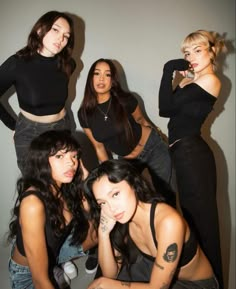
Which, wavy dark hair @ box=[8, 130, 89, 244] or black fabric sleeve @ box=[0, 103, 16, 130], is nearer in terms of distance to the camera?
wavy dark hair @ box=[8, 130, 89, 244]

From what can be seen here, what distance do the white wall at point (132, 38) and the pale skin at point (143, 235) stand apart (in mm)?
879

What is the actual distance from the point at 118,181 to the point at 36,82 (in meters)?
0.83

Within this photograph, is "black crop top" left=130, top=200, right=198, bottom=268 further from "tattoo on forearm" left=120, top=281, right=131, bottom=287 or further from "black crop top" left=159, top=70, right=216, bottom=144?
"black crop top" left=159, top=70, right=216, bottom=144

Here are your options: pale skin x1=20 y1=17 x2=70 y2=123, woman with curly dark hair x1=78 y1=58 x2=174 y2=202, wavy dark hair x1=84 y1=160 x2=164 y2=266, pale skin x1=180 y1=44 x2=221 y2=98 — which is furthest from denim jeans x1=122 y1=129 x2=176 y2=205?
pale skin x1=20 y1=17 x2=70 y2=123

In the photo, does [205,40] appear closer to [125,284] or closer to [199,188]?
[199,188]

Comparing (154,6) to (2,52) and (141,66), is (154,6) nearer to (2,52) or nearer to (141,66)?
(141,66)

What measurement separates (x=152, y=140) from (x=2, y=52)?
4.20ft

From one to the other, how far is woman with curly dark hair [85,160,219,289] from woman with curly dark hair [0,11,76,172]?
62 cm

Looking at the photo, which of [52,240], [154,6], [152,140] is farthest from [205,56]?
[52,240]

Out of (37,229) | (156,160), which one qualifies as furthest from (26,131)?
(156,160)

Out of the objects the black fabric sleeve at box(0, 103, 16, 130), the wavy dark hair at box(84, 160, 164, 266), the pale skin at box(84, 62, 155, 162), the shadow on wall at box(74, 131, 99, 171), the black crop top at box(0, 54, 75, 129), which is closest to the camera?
the wavy dark hair at box(84, 160, 164, 266)

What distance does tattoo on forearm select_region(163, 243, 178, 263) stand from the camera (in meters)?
1.28

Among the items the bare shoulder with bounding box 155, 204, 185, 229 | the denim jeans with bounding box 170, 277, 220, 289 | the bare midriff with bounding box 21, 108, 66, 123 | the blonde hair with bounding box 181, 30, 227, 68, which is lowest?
the denim jeans with bounding box 170, 277, 220, 289

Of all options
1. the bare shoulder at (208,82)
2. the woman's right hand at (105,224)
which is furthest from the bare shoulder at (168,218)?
the bare shoulder at (208,82)
